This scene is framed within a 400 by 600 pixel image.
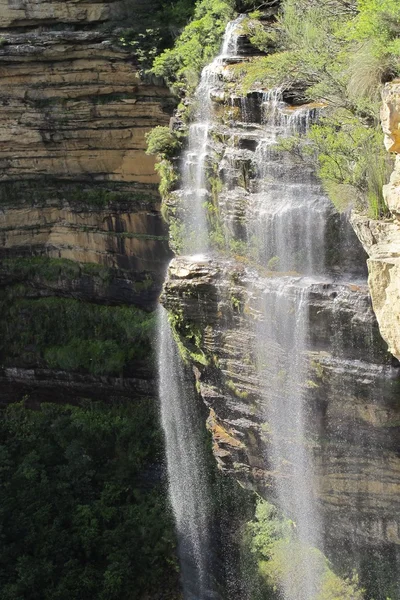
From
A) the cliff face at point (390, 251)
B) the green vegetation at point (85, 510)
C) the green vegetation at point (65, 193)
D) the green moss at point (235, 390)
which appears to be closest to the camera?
the cliff face at point (390, 251)

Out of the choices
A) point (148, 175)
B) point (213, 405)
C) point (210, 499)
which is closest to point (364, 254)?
point (213, 405)

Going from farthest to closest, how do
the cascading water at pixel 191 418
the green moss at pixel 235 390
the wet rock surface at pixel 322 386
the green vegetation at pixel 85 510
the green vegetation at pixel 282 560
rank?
the green vegetation at pixel 85 510
the cascading water at pixel 191 418
the green vegetation at pixel 282 560
the green moss at pixel 235 390
the wet rock surface at pixel 322 386

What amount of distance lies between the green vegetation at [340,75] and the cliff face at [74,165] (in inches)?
201

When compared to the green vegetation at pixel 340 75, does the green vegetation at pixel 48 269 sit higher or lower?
lower

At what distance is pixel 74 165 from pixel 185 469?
8.43 m

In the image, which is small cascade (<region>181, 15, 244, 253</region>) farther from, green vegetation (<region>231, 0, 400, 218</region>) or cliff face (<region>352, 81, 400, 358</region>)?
cliff face (<region>352, 81, 400, 358</region>)

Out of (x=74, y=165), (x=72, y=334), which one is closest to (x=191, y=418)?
(x=72, y=334)

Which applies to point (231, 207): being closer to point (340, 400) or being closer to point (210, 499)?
point (340, 400)

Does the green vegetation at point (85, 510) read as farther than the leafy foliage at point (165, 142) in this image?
Yes

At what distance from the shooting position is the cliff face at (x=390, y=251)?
5965mm

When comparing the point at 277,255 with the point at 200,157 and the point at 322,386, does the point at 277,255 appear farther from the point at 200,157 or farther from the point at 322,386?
the point at 200,157

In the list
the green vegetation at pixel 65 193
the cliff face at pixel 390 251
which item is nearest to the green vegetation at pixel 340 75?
the cliff face at pixel 390 251

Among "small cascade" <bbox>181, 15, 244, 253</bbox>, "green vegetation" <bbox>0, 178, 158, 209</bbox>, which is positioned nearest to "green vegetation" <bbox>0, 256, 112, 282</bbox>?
"green vegetation" <bbox>0, 178, 158, 209</bbox>

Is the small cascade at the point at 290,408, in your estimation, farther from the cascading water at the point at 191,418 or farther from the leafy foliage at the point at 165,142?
the leafy foliage at the point at 165,142
